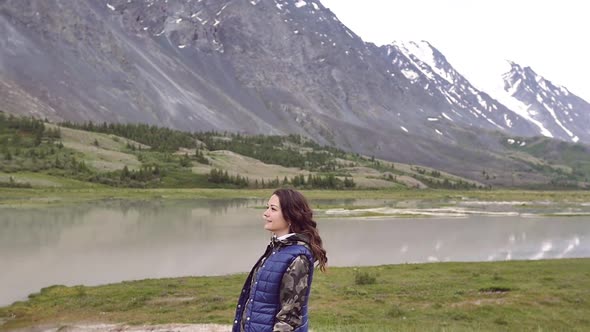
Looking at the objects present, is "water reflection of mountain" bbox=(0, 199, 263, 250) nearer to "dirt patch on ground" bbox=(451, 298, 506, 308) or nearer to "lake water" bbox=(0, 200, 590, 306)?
"lake water" bbox=(0, 200, 590, 306)

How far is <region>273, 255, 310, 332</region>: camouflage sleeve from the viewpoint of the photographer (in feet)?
33.1

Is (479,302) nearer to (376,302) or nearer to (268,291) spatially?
(376,302)

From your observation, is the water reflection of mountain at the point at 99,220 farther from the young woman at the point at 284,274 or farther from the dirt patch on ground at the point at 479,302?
the young woman at the point at 284,274

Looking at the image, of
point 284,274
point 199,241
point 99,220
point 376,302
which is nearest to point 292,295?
point 284,274

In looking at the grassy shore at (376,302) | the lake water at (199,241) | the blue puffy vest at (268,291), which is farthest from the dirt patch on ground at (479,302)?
the blue puffy vest at (268,291)

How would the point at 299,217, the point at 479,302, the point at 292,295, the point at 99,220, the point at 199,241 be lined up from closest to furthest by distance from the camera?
1. the point at 292,295
2. the point at 299,217
3. the point at 479,302
4. the point at 199,241
5. the point at 99,220

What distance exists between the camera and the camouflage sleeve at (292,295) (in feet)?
33.1

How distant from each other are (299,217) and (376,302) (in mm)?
22110

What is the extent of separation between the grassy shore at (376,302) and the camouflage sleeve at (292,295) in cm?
1109

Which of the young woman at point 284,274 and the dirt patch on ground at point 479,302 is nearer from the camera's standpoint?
the young woman at point 284,274

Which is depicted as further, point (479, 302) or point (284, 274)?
point (479, 302)

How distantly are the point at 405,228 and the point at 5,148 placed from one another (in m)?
144

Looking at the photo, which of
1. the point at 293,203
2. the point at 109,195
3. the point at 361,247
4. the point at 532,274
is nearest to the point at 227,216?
the point at 361,247

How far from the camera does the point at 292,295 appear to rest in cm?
1015
